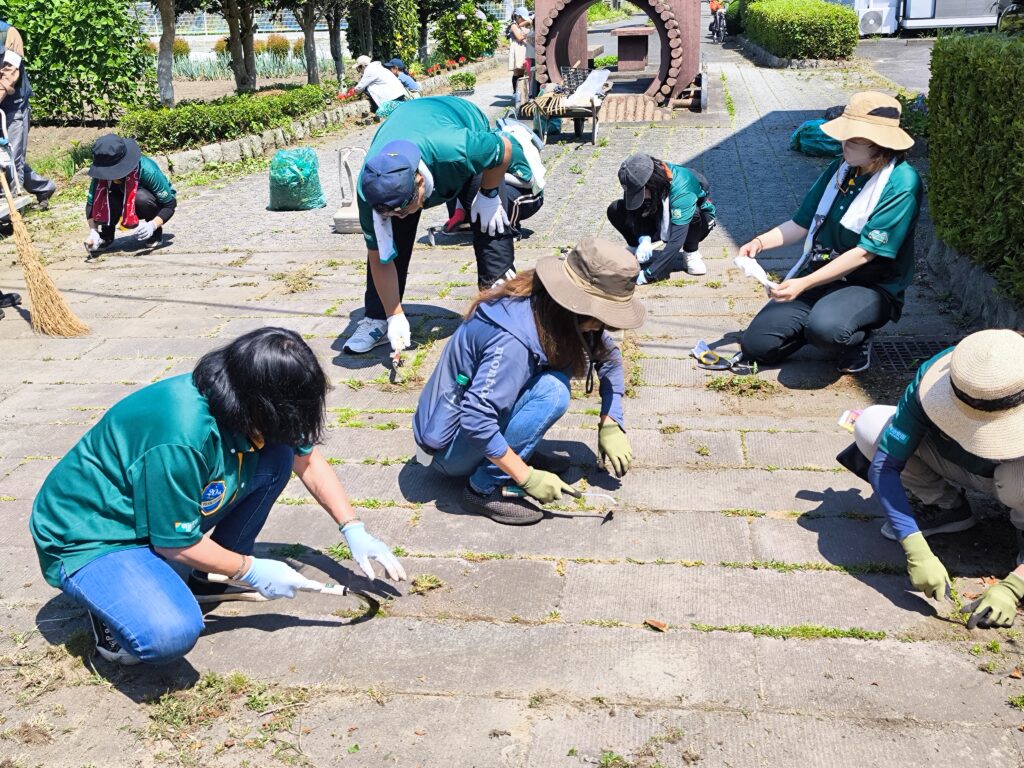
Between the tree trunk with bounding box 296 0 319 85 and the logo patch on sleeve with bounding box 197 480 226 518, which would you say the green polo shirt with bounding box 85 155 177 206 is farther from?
the tree trunk with bounding box 296 0 319 85

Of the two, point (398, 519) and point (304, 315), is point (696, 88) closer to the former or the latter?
point (304, 315)

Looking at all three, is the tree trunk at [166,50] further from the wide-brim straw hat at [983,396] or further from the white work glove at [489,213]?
the wide-brim straw hat at [983,396]

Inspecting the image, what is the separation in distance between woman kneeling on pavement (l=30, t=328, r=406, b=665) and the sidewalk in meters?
0.26

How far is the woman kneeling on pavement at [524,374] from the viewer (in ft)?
10.4

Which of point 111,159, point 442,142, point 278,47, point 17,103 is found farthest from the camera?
point 278,47

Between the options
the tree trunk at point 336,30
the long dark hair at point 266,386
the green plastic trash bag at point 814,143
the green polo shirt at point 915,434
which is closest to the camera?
the long dark hair at point 266,386

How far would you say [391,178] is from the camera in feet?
14.3

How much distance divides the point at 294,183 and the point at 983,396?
718 cm

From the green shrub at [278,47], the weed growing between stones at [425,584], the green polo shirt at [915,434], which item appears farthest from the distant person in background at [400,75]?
the green shrub at [278,47]

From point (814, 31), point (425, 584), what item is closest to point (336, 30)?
point (814, 31)

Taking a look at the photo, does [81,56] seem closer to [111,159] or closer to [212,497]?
[111,159]

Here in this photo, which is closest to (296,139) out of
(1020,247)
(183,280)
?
(183,280)

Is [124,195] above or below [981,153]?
below

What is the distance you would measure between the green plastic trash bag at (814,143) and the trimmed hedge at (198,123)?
663cm
